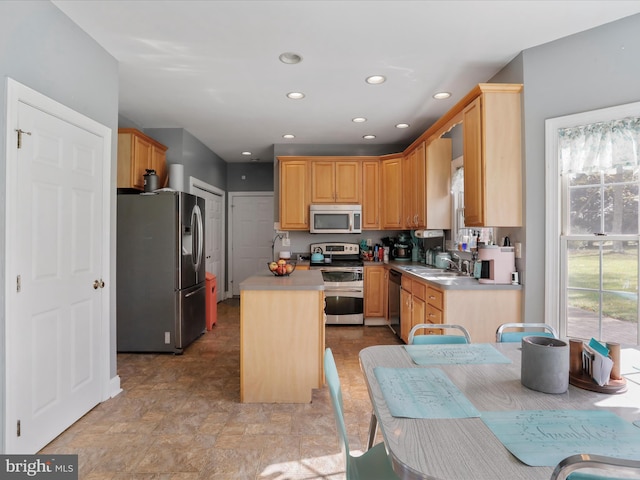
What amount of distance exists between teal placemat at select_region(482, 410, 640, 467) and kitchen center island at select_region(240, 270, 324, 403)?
1855 mm

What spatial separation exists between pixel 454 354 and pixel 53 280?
2.25 metres

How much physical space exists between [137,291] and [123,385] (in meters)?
1.05

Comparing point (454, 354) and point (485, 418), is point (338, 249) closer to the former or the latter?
point (454, 354)

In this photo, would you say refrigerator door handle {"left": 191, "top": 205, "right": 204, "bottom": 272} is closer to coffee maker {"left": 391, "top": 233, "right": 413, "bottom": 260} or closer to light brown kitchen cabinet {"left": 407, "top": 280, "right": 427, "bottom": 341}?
light brown kitchen cabinet {"left": 407, "top": 280, "right": 427, "bottom": 341}

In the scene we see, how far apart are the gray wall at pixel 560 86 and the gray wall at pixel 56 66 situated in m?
3.13

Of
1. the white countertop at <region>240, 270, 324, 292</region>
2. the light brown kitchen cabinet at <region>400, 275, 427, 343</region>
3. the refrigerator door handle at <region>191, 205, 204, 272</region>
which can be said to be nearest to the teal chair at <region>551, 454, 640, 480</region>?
the white countertop at <region>240, 270, 324, 292</region>

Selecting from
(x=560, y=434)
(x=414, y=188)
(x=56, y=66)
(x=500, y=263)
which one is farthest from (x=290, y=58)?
(x=560, y=434)

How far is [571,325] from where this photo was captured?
268 cm

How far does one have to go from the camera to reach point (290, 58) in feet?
9.73

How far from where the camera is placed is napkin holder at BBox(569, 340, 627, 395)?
1134 mm

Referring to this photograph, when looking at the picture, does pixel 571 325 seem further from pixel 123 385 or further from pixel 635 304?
pixel 123 385

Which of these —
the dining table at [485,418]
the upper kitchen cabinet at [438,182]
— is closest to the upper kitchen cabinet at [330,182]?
the upper kitchen cabinet at [438,182]

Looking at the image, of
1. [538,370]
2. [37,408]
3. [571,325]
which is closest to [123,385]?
[37,408]

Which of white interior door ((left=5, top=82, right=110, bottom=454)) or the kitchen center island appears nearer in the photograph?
white interior door ((left=5, top=82, right=110, bottom=454))
